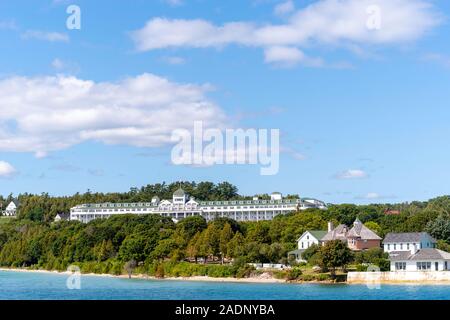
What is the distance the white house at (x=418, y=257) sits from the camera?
Answer: 41.8 metres

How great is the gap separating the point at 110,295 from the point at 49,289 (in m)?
7.17

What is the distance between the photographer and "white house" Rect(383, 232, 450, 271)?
41.8 meters

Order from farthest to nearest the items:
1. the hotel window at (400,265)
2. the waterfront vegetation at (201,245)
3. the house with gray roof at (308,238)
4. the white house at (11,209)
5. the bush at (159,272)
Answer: the white house at (11,209), the house with gray roof at (308,238), the bush at (159,272), the waterfront vegetation at (201,245), the hotel window at (400,265)

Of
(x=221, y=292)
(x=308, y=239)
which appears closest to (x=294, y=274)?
(x=221, y=292)

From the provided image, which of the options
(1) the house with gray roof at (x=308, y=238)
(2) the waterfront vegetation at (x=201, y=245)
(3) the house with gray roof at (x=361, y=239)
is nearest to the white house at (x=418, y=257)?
(2) the waterfront vegetation at (x=201, y=245)

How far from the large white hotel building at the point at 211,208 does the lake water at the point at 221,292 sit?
51.7m

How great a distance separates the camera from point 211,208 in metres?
97.6

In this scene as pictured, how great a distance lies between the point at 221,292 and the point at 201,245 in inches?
691

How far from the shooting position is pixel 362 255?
44312mm

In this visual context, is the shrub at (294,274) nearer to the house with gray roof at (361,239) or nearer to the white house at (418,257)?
the white house at (418,257)

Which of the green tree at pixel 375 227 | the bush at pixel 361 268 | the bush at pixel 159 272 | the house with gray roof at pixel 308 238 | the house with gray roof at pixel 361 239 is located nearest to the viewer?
the bush at pixel 361 268

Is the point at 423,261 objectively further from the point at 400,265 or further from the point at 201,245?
the point at 201,245

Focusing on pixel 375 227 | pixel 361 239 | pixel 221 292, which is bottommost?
pixel 221 292
